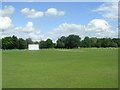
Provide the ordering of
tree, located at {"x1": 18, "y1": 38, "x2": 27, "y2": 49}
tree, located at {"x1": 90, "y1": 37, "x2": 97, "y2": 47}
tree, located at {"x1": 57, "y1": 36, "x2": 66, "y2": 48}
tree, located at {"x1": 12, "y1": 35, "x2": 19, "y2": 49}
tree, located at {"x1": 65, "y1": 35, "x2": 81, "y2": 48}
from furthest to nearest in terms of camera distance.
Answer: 1. tree, located at {"x1": 65, "y1": 35, "x2": 81, "y2": 48}
2. tree, located at {"x1": 90, "y1": 37, "x2": 97, "y2": 47}
3. tree, located at {"x1": 57, "y1": 36, "x2": 66, "y2": 48}
4. tree, located at {"x1": 18, "y1": 38, "x2": 27, "y2": 49}
5. tree, located at {"x1": 12, "y1": 35, "x2": 19, "y2": 49}

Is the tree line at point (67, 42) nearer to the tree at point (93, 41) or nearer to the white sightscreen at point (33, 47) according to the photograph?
the tree at point (93, 41)

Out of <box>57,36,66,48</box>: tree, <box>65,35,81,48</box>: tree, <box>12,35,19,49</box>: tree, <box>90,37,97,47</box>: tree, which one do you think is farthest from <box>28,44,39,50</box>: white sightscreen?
<box>90,37,97,47</box>: tree

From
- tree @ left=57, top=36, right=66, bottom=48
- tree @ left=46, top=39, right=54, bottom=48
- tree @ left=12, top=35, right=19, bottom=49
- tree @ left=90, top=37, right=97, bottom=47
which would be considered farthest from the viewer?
tree @ left=90, top=37, right=97, bottom=47

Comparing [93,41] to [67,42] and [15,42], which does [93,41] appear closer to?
[67,42]

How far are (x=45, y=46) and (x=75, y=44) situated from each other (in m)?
15.4

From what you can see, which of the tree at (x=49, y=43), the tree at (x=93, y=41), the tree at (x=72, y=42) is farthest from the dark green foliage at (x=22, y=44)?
the tree at (x=93, y=41)

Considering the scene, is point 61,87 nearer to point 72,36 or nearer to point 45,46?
point 45,46

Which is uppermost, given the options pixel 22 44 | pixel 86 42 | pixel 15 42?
pixel 86 42

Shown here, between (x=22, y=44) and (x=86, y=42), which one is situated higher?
(x=86, y=42)

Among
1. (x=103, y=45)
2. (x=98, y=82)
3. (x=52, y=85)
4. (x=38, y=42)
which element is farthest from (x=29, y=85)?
(x=103, y=45)

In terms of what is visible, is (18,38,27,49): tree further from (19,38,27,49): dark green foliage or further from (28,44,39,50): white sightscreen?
(28,44,39,50): white sightscreen

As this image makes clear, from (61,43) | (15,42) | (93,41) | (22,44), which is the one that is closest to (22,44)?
(22,44)

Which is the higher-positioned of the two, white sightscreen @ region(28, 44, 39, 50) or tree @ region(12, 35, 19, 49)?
tree @ region(12, 35, 19, 49)

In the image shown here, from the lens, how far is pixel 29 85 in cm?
1212
